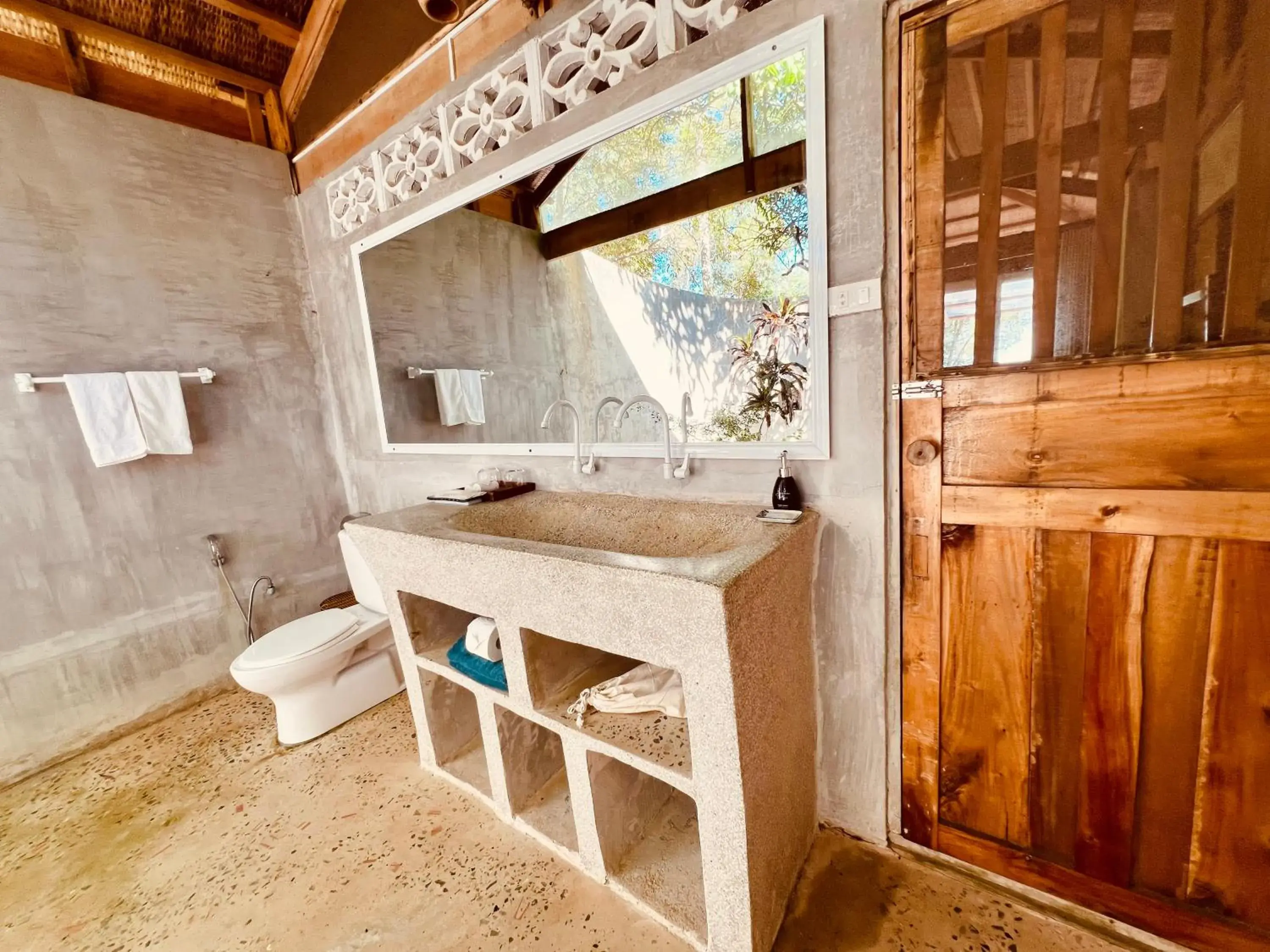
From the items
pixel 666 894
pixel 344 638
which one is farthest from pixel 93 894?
pixel 666 894

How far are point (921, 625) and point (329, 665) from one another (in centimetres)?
195

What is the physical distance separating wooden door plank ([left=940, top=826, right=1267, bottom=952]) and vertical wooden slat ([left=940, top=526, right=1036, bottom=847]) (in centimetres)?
5

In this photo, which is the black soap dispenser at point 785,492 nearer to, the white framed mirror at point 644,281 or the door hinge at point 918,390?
the white framed mirror at point 644,281

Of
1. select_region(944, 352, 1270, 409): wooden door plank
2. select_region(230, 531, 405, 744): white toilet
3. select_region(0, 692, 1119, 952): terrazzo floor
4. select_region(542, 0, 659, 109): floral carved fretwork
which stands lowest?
select_region(0, 692, 1119, 952): terrazzo floor

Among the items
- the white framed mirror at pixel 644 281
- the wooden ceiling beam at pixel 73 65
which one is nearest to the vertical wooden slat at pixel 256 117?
the wooden ceiling beam at pixel 73 65

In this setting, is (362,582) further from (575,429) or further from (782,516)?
(782,516)

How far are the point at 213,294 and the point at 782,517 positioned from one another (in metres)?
2.52

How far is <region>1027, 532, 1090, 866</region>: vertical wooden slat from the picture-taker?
0.92m

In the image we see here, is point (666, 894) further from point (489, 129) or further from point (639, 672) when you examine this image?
point (489, 129)

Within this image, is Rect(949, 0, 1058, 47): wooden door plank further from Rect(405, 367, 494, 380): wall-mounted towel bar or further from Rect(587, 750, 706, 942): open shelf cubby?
Rect(405, 367, 494, 380): wall-mounted towel bar

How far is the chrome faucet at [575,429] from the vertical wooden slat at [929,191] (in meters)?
0.92

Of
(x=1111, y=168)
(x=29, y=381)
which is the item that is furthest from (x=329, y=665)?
(x=1111, y=168)

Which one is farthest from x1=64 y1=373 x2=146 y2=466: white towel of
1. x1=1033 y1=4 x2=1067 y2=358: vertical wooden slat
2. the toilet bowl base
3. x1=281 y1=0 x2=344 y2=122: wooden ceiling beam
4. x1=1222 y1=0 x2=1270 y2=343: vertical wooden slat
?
x1=1222 y1=0 x2=1270 y2=343: vertical wooden slat

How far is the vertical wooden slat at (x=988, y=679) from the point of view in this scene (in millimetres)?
972
